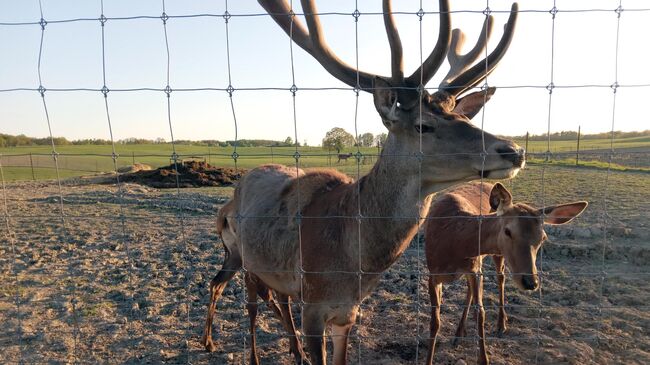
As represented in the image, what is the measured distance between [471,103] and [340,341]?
2207 mm

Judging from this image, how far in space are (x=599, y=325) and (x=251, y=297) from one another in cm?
397

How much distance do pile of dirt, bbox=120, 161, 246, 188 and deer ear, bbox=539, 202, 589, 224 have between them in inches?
789

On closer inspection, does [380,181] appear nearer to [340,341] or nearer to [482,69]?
[482,69]

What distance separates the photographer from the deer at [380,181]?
9.95 ft

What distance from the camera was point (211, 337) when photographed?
5.44 m

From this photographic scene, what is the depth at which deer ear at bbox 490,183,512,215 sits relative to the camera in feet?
15.0

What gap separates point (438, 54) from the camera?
3137mm

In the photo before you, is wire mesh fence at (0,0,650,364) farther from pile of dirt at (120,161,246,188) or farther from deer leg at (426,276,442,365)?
pile of dirt at (120,161,246,188)

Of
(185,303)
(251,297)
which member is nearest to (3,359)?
(185,303)

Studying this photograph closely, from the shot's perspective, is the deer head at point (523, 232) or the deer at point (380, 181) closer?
the deer at point (380, 181)

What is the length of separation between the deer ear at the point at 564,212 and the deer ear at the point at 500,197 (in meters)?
0.35

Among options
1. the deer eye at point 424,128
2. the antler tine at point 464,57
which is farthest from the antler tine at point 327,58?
the antler tine at point 464,57

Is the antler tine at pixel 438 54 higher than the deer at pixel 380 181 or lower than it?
higher

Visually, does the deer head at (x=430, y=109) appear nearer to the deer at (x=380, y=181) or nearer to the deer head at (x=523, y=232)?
the deer at (x=380, y=181)
